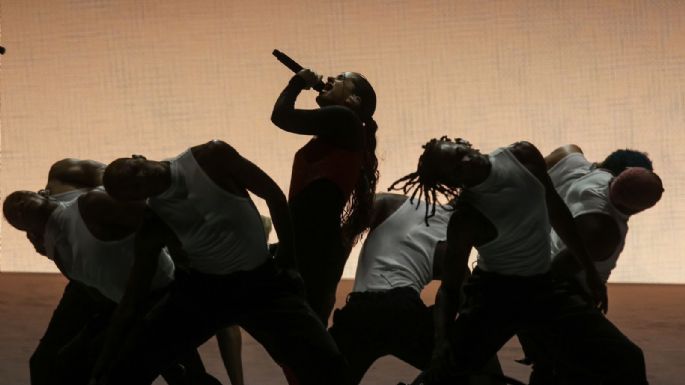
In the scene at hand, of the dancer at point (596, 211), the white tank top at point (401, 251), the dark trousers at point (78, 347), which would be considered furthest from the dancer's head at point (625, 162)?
the dark trousers at point (78, 347)

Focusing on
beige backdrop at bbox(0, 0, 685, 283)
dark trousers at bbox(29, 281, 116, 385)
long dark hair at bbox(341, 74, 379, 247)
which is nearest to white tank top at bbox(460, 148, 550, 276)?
long dark hair at bbox(341, 74, 379, 247)

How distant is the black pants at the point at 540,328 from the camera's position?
3367 millimetres

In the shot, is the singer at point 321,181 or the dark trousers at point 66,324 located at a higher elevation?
the singer at point 321,181

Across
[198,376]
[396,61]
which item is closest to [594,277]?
[198,376]

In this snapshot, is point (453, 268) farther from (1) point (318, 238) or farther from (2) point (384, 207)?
(2) point (384, 207)

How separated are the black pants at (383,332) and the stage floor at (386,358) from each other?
3.10 feet

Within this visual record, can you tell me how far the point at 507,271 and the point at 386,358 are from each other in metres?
1.73

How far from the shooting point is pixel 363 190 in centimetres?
414

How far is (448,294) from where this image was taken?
135 inches

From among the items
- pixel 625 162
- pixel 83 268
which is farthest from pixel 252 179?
pixel 625 162

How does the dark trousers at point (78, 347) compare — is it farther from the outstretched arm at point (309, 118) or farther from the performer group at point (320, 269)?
the outstretched arm at point (309, 118)

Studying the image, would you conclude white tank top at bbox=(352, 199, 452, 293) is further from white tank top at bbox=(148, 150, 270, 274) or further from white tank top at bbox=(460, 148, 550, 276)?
white tank top at bbox=(148, 150, 270, 274)

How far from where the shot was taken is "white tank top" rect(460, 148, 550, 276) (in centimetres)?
341

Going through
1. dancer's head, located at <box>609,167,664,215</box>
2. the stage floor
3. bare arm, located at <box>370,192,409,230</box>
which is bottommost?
the stage floor
